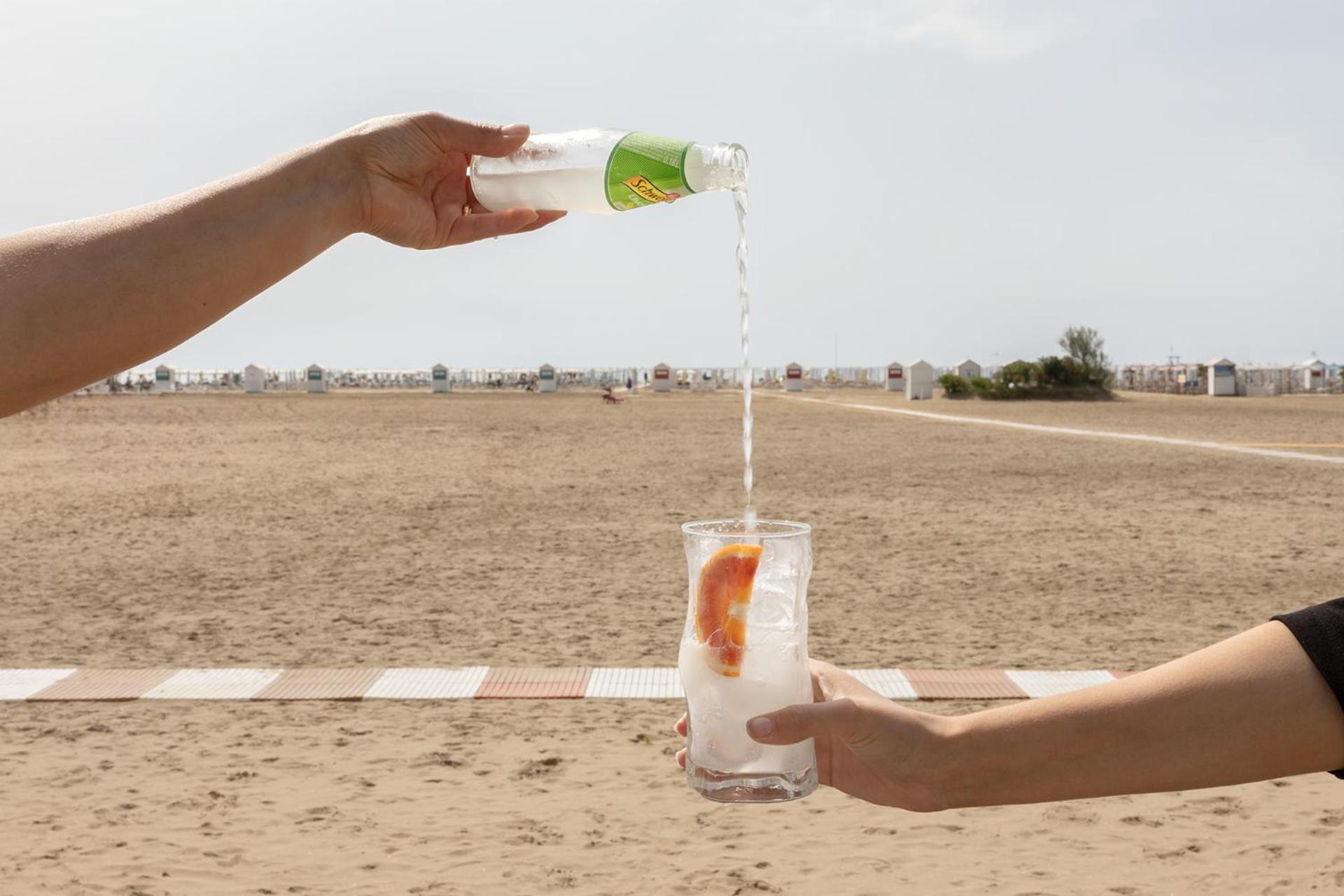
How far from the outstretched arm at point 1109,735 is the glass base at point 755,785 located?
77 mm

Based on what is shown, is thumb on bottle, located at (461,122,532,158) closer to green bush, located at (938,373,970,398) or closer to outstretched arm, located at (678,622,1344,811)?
outstretched arm, located at (678,622,1344,811)

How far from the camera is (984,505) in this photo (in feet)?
39.5

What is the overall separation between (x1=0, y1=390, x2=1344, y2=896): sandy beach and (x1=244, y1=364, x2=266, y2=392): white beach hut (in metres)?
43.2

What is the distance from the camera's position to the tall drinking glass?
1708 mm

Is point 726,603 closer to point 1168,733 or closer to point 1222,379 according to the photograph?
point 1168,733

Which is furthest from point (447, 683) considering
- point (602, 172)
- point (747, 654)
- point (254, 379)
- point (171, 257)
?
point (254, 379)

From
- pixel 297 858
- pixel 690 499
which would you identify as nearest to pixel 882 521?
pixel 690 499

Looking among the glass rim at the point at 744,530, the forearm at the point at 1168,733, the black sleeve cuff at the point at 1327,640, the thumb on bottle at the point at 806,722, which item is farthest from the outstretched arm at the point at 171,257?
the black sleeve cuff at the point at 1327,640

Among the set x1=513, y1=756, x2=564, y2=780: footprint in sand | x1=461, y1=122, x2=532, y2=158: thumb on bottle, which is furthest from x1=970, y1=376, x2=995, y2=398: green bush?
x1=461, y1=122, x2=532, y2=158: thumb on bottle

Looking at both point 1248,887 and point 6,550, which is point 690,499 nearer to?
point 6,550

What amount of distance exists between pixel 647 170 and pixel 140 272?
0.96 m

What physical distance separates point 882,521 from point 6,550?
7323 millimetres

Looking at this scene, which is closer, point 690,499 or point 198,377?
point 690,499

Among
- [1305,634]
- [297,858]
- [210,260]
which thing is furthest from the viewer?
[297,858]
